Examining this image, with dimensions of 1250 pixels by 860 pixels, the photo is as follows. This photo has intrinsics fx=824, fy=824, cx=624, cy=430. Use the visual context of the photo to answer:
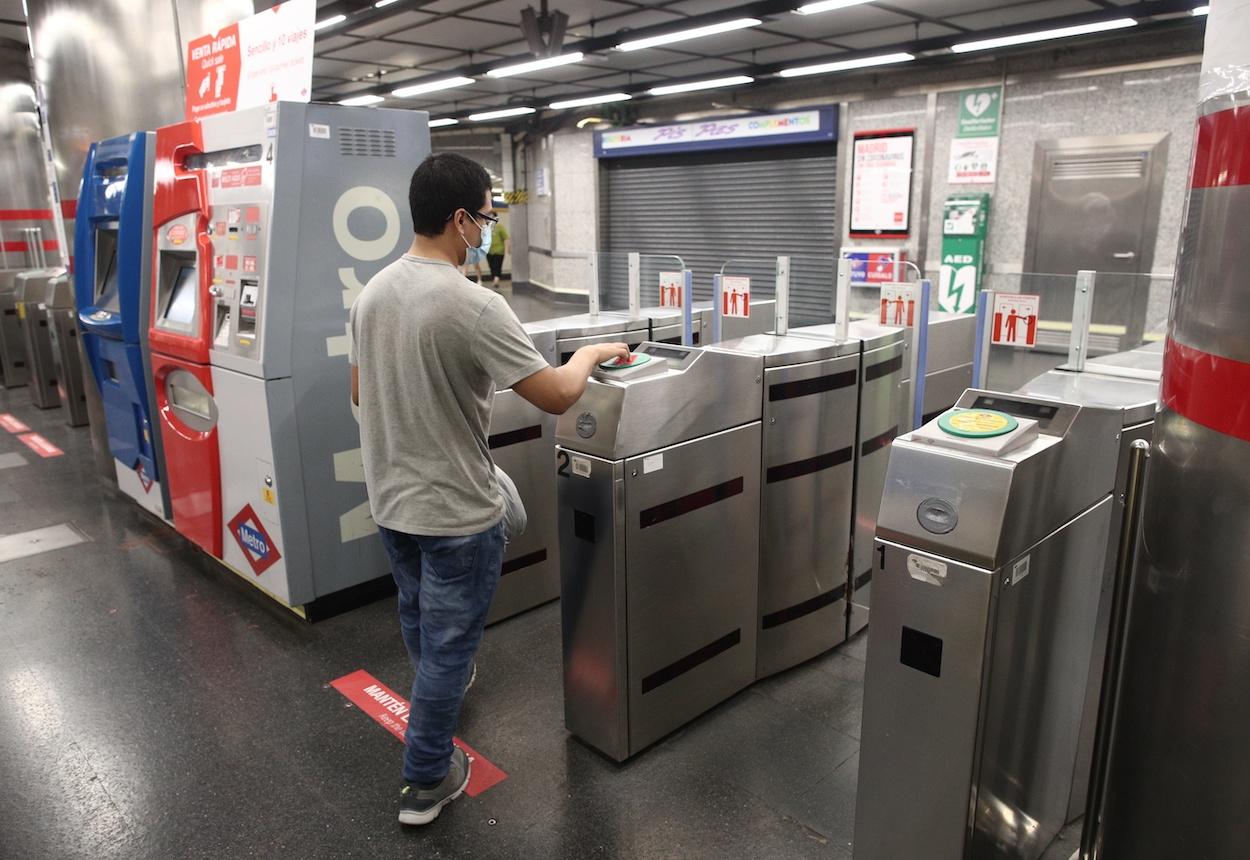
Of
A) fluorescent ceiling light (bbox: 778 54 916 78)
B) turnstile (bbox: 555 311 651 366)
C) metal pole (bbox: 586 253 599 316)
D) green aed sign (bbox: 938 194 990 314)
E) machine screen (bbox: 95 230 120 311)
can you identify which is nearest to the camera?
turnstile (bbox: 555 311 651 366)

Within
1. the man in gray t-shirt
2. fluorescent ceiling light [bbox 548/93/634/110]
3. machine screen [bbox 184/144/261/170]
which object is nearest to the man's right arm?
the man in gray t-shirt

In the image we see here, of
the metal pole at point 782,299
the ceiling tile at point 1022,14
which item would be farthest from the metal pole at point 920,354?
the ceiling tile at point 1022,14

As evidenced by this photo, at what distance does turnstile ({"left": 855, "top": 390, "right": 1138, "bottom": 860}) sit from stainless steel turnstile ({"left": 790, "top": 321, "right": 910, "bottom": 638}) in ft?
3.52

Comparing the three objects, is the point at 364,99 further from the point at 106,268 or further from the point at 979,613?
the point at 979,613

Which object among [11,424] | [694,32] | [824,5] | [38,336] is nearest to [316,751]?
[824,5]

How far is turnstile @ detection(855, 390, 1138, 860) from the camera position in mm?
1622

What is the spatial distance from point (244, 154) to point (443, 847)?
8.59ft

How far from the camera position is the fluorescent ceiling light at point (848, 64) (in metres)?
7.54

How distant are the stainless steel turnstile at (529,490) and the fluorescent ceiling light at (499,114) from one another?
354 inches

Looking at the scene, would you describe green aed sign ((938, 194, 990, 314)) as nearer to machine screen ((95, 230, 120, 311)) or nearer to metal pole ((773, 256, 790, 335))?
→ metal pole ((773, 256, 790, 335))

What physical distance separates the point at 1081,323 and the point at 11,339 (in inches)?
358

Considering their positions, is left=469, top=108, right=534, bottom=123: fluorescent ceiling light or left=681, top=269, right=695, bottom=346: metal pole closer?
left=681, top=269, right=695, bottom=346: metal pole

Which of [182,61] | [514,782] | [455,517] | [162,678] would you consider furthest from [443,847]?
[182,61]

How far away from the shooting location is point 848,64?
26.0 ft
